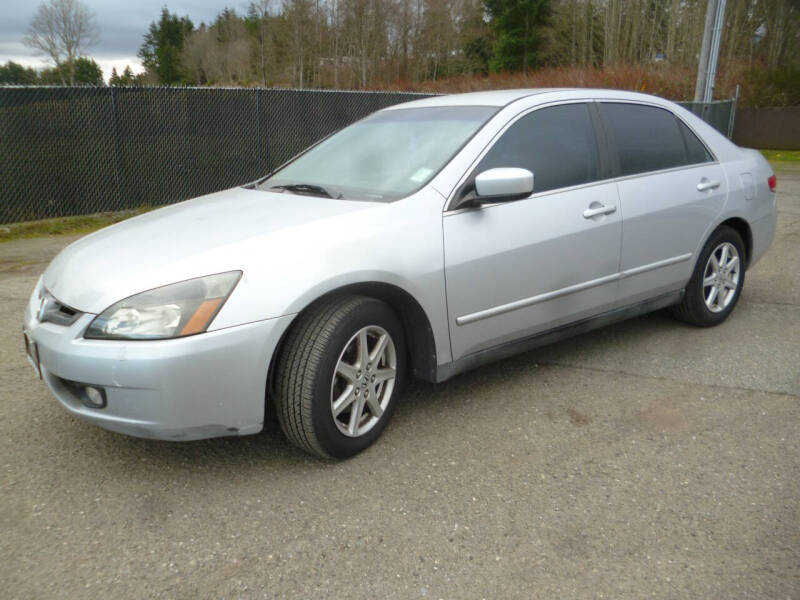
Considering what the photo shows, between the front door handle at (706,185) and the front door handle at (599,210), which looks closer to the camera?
the front door handle at (599,210)

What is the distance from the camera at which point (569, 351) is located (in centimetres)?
447

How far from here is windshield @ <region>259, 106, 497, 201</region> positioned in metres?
3.48

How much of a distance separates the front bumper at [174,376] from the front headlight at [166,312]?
35 millimetres

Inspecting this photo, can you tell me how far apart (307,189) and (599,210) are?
62.1 inches

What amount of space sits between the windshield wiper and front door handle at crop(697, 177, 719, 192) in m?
2.42

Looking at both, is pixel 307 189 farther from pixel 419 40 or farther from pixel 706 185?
pixel 419 40

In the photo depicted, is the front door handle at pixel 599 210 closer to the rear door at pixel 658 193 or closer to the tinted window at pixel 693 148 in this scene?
the rear door at pixel 658 193

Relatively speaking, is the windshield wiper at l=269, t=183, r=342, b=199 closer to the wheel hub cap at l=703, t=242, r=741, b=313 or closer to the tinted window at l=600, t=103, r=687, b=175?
the tinted window at l=600, t=103, r=687, b=175

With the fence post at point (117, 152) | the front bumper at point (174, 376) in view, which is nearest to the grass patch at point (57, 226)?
the fence post at point (117, 152)

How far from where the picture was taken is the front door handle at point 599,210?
149 inches

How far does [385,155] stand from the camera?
376 cm

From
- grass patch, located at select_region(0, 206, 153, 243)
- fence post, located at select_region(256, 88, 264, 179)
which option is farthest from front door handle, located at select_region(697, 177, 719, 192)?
fence post, located at select_region(256, 88, 264, 179)

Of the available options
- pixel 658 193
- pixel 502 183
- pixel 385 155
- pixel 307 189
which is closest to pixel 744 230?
pixel 658 193

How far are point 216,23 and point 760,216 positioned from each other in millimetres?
104818
